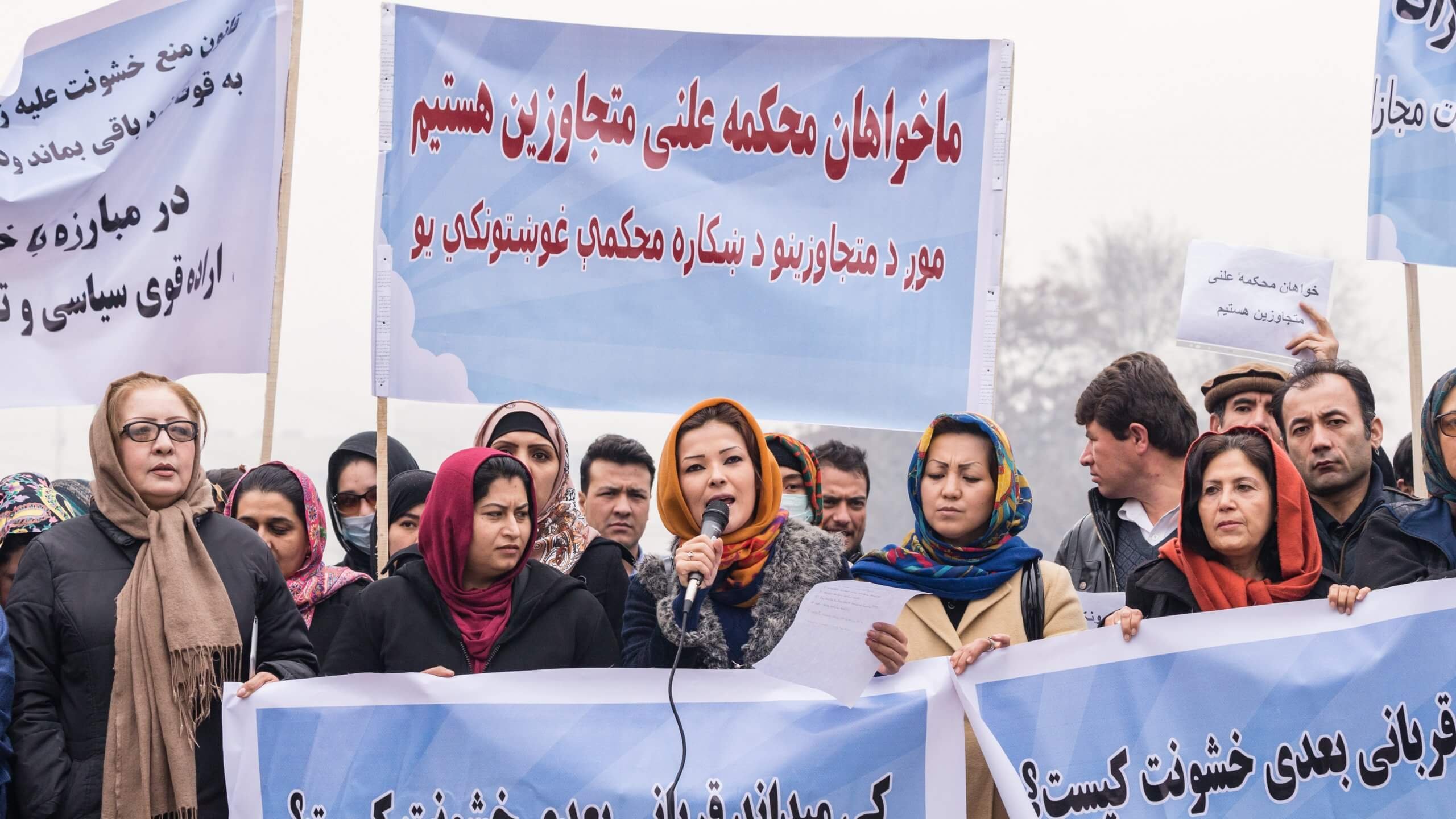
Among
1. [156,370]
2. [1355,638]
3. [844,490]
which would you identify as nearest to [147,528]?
[156,370]

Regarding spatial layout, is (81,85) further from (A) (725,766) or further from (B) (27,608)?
(A) (725,766)

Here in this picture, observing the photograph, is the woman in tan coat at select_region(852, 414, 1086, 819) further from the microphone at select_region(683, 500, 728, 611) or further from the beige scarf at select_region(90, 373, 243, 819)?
the beige scarf at select_region(90, 373, 243, 819)

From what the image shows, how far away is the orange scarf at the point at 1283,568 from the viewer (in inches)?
129

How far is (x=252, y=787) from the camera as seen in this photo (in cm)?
334

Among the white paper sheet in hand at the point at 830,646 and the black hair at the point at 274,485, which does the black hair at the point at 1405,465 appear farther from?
the black hair at the point at 274,485

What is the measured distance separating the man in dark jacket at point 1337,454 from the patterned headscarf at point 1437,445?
1.46ft

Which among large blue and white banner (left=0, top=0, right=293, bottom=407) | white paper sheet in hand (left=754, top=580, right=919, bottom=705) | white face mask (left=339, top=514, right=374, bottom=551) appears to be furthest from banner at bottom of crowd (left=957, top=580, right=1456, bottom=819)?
large blue and white banner (left=0, top=0, right=293, bottom=407)

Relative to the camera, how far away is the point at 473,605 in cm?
351

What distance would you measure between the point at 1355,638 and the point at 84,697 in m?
3.03

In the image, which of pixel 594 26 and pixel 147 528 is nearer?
pixel 147 528

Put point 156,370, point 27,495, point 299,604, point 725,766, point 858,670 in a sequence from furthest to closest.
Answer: point 156,370
point 299,604
point 27,495
point 725,766
point 858,670

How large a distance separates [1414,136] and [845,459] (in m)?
2.44

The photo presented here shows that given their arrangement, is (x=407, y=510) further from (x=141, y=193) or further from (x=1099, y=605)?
(x=1099, y=605)

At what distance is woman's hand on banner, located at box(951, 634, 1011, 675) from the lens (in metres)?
3.22
